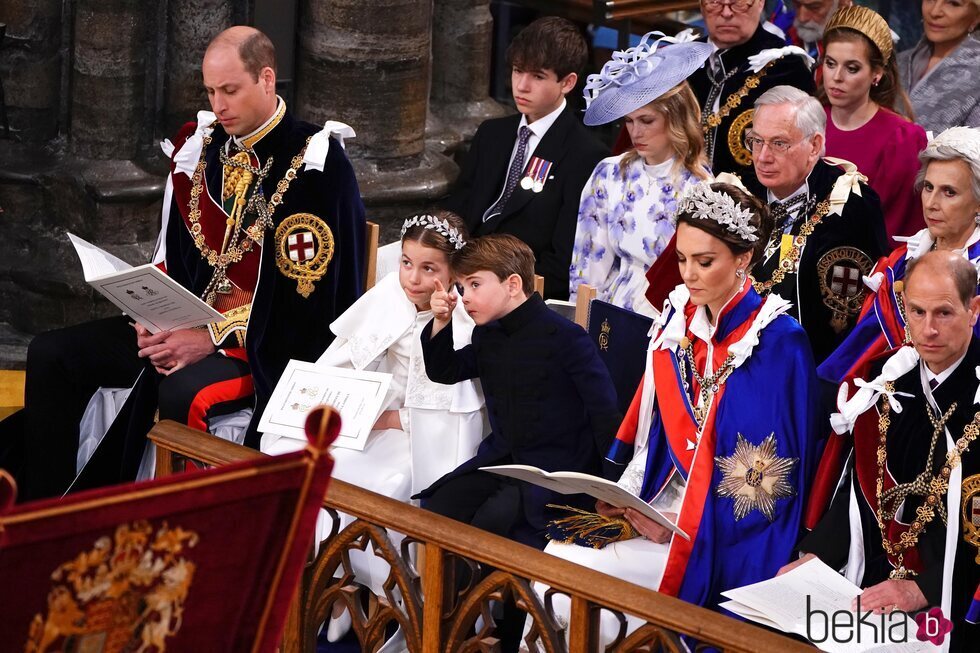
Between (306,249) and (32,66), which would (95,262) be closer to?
(306,249)

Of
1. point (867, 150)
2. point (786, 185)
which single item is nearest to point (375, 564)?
point (786, 185)

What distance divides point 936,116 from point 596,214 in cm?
148

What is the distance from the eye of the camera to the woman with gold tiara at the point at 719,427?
4180 mm

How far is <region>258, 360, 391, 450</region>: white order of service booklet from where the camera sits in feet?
15.7

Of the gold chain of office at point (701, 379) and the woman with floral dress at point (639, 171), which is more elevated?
the woman with floral dress at point (639, 171)

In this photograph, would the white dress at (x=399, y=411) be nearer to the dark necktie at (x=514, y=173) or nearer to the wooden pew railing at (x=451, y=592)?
the wooden pew railing at (x=451, y=592)

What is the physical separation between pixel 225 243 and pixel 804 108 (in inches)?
84.9

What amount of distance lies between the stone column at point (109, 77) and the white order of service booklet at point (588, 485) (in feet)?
11.5

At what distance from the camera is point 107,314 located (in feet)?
22.6

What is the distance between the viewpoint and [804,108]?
4895mm

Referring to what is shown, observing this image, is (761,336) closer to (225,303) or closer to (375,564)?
(375,564)

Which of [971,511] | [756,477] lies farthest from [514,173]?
[971,511]

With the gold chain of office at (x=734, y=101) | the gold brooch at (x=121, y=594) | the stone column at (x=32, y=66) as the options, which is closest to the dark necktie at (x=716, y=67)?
the gold chain of office at (x=734, y=101)

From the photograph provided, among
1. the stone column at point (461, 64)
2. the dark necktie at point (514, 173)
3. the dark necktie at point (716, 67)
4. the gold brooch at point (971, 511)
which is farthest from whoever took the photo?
the stone column at point (461, 64)
